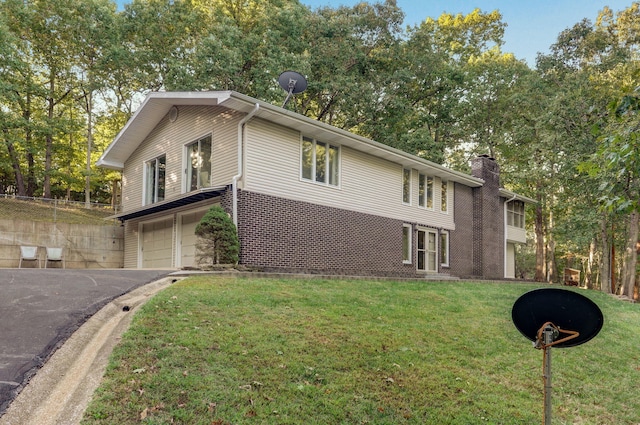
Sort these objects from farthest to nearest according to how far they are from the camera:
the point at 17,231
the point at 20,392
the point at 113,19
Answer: the point at 113,19
the point at 17,231
the point at 20,392

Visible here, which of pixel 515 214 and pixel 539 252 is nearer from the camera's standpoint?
pixel 515 214

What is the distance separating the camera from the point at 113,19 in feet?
72.4

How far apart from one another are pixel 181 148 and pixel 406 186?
26.4ft

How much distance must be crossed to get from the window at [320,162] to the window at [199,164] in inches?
107

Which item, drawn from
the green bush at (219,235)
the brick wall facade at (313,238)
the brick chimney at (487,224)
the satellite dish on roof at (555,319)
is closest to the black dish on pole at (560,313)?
the satellite dish on roof at (555,319)

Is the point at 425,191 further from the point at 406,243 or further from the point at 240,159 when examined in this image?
the point at 240,159

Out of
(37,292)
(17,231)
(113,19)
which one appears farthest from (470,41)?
(37,292)

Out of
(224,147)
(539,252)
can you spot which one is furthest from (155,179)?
(539,252)

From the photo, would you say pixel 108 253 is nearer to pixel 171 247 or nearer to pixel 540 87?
pixel 171 247

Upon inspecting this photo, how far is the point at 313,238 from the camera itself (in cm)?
1320

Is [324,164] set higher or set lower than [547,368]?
higher

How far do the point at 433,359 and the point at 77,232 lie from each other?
46.5 feet

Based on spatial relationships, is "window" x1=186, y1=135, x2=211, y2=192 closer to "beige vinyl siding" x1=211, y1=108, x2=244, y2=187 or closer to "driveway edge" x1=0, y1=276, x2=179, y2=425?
"beige vinyl siding" x1=211, y1=108, x2=244, y2=187

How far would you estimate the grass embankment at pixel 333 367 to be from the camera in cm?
431
